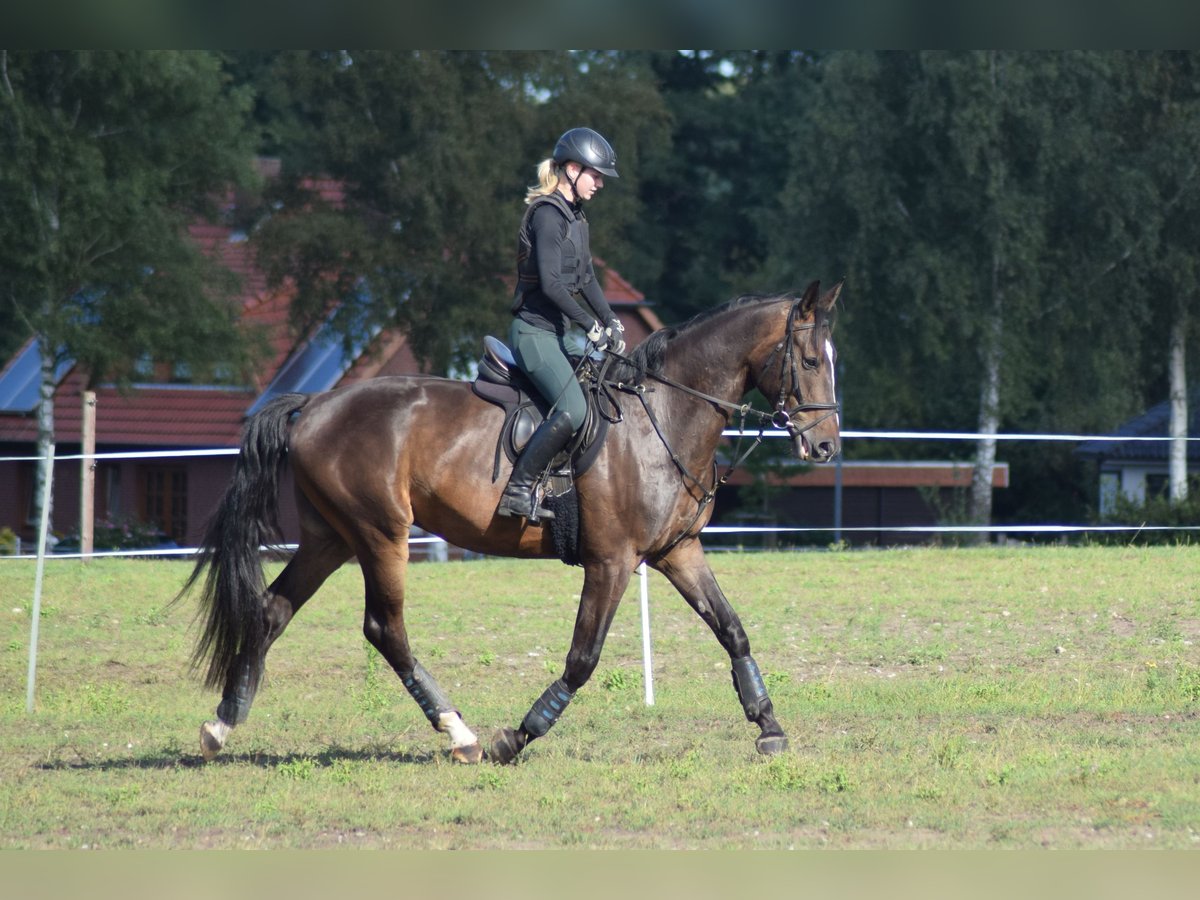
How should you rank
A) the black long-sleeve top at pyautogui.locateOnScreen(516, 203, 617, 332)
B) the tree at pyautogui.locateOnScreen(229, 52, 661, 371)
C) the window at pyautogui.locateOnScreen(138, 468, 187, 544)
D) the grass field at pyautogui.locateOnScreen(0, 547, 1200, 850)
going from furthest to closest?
the window at pyautogui.locateOnScreen(138, 468, 187, 544) → the tree at pyautogui.locateOnScreen(229, 52, 661, 371) → the black long-sleeve top at pyautogui.locateOnScreen(516, 203, 617, 332) → the grass field at pyautogui.locateOnScreen(0, 547, 1200, 850)

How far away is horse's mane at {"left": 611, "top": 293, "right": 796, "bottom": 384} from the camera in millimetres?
7971

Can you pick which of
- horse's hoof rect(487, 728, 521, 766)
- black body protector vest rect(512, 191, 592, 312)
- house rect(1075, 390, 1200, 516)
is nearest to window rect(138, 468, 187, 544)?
house rect(1075, 390, 1200, 516)

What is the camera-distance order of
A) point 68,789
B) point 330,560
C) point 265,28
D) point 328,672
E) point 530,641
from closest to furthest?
1. point 265,28
2. point 68,789
3. point 330,560
4. point 328,672
5. point 530,641

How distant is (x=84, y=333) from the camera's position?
30.0 metres

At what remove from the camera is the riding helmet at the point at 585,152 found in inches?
301

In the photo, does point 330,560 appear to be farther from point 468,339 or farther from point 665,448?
point 468,339

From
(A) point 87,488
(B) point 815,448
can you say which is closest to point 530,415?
(B) point 815,448

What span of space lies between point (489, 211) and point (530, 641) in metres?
20.1

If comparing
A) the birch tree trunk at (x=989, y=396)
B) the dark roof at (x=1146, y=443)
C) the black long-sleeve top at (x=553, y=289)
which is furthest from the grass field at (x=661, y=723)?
the dark roof at (x=1146, y=443)

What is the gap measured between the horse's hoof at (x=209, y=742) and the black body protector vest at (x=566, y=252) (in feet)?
9.09

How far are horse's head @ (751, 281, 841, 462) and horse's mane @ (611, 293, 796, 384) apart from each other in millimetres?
253

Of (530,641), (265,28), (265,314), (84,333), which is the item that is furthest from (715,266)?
(265,28)

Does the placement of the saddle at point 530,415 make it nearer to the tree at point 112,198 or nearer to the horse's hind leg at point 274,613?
the horse's hind leg at point 274,613

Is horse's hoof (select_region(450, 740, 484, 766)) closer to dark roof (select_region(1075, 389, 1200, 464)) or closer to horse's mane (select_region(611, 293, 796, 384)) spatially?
horse's mane (select_region(611, 293, 796, 384))
